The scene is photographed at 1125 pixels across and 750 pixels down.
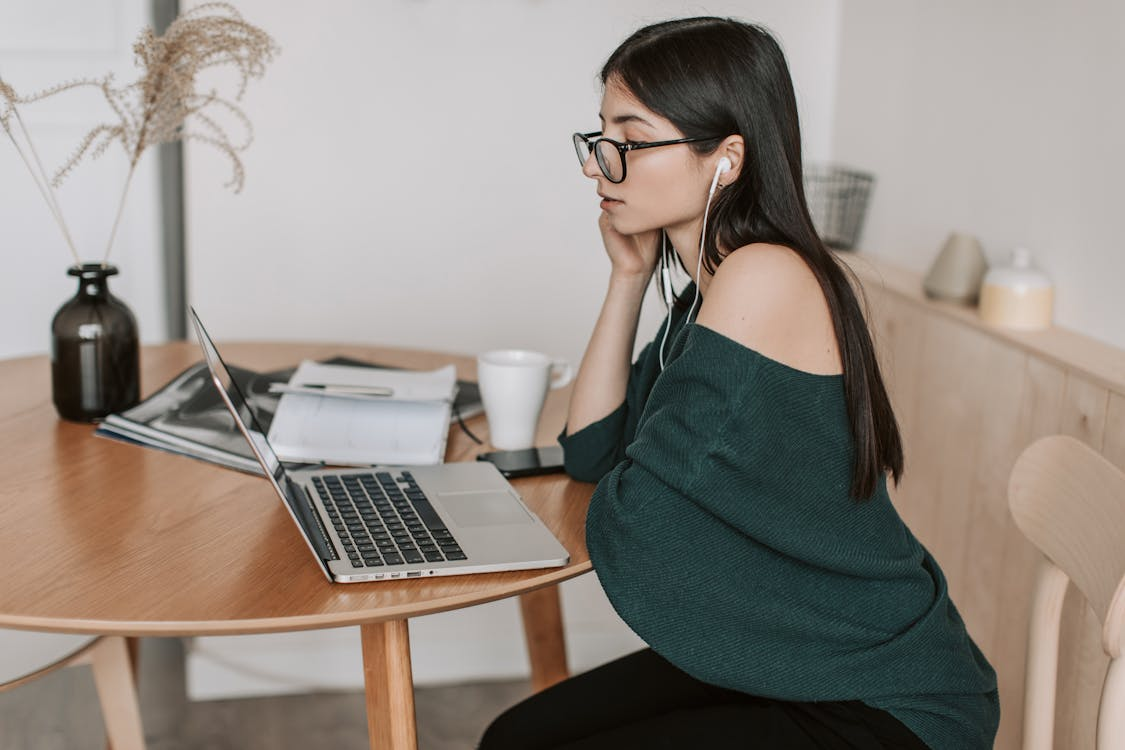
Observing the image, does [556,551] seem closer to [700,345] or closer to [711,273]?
[700,345]

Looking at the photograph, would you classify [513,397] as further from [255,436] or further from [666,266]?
[255,436]

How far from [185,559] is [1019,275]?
1264 millimetres

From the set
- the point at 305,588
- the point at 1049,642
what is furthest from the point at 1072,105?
the point at 305,588

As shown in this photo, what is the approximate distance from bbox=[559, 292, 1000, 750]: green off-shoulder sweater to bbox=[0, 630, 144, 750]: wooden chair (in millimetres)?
830

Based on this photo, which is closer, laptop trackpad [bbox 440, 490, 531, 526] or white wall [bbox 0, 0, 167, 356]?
laptop trackpad [bbox 440, 490, 531, 526]

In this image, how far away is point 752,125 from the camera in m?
1.22

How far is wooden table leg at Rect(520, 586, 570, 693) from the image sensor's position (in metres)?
1.92

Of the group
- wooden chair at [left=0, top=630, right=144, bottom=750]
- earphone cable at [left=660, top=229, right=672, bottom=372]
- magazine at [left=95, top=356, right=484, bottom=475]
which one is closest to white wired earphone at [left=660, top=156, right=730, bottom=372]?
earphone cable at [left=660, top=229, right=672, bottom=372]

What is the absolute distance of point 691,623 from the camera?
1127 mm

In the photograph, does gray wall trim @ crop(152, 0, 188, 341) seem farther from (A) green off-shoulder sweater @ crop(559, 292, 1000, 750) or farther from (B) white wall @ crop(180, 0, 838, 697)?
(A) green off-shoulder sweater @ crop(559, 292, 1000, 750)

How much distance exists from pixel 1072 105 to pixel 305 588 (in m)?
1.32

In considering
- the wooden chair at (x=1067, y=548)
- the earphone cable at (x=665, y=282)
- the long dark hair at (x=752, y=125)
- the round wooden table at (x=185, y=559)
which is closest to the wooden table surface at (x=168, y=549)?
the round wooden table at (x=185, y=559)

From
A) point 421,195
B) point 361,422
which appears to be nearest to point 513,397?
point 361,422

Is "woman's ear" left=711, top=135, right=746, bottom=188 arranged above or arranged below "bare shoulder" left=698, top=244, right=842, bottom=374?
above
